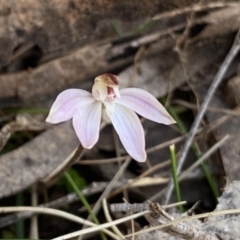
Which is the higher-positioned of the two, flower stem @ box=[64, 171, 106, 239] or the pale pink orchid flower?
the pale pink orchid flower

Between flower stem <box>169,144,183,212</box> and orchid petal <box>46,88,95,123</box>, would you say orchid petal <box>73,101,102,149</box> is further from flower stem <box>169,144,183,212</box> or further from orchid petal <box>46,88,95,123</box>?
flower stem <box>169,144,183,212</box>

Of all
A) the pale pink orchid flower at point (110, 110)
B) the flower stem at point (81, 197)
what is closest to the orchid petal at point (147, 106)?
the pale pink orchid flower at point (110, 110)

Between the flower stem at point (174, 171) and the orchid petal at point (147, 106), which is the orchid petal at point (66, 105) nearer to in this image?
the orchid petal at point (147, 106)

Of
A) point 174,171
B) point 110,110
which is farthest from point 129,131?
point 174,171

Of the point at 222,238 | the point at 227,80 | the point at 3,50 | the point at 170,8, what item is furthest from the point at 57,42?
Answer: the point at 222,238

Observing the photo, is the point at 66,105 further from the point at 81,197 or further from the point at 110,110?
the point at 81,197

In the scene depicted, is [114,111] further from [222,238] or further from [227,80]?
[227,80]

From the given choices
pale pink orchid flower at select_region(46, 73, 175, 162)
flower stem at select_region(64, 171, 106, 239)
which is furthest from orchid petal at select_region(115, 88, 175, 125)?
flower stem at select_region(64, 171, 106, 239)
